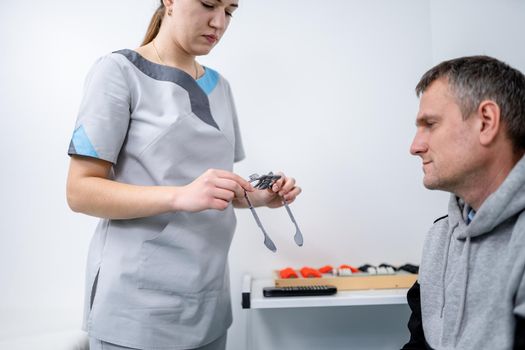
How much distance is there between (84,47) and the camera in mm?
1695

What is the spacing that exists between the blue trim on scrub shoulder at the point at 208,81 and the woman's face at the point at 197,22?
9cm

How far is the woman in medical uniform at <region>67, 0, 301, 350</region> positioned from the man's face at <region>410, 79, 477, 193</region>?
1.43 feet

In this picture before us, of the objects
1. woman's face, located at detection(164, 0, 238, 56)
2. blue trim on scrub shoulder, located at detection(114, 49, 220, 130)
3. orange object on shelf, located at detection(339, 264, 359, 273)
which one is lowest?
orange object on shelf, located at detection(339, 264, 359, 273)

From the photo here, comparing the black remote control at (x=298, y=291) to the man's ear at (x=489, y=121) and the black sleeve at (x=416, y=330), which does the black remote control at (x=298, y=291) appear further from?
the man's ear at (x=489, y=121)

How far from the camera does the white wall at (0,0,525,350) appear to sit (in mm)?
1657

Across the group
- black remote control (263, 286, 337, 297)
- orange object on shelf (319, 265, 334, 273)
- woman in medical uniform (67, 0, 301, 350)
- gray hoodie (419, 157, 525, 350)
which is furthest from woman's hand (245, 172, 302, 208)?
orange object on shelf (319, 265, 334, 273)

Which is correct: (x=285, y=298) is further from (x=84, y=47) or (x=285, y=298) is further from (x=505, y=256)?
(x=84, y=47)

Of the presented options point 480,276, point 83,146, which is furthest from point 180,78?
point 480,276

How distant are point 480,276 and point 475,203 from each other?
180mm

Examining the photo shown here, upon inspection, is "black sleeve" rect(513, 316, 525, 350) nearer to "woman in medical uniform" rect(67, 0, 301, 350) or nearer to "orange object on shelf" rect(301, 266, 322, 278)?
"woman in medical uniform" rect(67, 0, 301, 350)

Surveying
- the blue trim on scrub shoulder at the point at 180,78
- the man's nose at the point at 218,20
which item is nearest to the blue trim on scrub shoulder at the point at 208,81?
the blue trim on scrub shoulder at the point at 180,78

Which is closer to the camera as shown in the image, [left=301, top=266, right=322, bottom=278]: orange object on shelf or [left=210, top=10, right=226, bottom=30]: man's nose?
[left=210, top=10, right=226, bottom=30]: man's nose

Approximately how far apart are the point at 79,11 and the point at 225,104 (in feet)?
2.97

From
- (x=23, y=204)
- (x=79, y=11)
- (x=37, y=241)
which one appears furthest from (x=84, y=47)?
(x=37, y=241)
